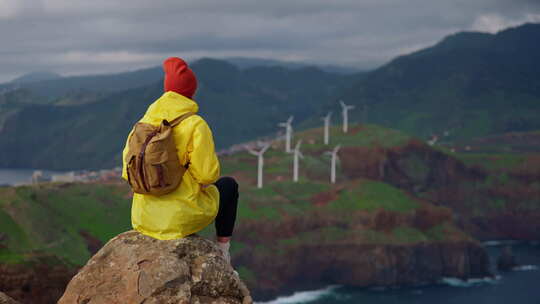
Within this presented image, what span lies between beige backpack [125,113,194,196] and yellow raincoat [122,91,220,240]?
0.26 m

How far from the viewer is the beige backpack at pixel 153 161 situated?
1723 centimetres

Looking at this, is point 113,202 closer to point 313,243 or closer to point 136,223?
point 313,243

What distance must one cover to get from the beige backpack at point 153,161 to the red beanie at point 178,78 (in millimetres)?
1328

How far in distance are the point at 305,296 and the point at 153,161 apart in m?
173

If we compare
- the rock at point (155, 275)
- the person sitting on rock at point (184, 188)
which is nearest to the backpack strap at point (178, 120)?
the person sitting on rock at point (184, 188)

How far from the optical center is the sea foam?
Answer: 17888cm

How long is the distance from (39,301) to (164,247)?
21.5m

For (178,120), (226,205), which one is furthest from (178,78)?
(226,205)

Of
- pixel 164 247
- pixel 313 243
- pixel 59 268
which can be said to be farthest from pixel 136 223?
pixel 313 243

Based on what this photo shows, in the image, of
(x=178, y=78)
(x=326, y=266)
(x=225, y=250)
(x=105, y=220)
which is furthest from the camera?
(x=326, y=266)

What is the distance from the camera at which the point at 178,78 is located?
1862 cm

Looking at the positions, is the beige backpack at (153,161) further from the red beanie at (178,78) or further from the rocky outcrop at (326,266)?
the rocky outcrop at (326,266)

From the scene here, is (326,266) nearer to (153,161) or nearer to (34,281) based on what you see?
(34,281)

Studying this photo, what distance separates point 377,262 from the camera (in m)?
197
